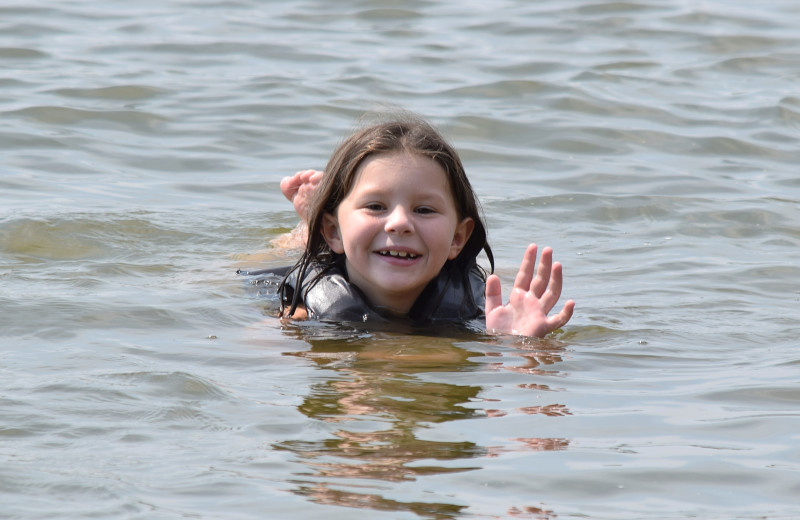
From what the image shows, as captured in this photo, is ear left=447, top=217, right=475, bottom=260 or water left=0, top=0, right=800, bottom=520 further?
ear left=447, top=217, right=475, bottom=260

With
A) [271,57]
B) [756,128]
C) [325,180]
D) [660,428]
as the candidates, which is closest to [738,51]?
[756,128]

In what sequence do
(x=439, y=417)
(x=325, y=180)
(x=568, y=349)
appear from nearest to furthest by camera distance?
(x=439, y=417), (x=568, y=349), (x=325, y=180)

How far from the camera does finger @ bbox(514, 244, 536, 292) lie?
15.3 ft

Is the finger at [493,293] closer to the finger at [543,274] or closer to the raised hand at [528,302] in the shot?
the raised hand at [528,302]

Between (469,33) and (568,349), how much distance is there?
27.9ft

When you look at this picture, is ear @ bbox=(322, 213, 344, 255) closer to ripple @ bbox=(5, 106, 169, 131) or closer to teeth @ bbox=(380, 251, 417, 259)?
teeth @ bbox=(380, 251, 417, 259)

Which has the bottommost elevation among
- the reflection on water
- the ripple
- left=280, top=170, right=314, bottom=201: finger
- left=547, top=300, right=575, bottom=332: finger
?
the reflection on water

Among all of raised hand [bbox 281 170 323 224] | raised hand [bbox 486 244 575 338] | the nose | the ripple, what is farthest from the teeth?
the ripple

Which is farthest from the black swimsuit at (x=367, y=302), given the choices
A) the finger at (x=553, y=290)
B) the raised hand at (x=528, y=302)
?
the finger at (x=553, y=290)

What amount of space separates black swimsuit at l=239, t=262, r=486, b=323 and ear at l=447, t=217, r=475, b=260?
0.30 feet

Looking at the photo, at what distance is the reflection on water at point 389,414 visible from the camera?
3.16 meters

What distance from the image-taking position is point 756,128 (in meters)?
9.83

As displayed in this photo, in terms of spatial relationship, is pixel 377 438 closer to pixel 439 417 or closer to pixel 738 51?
pixel 439 417

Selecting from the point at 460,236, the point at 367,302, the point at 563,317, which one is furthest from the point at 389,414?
the point at 460,236
